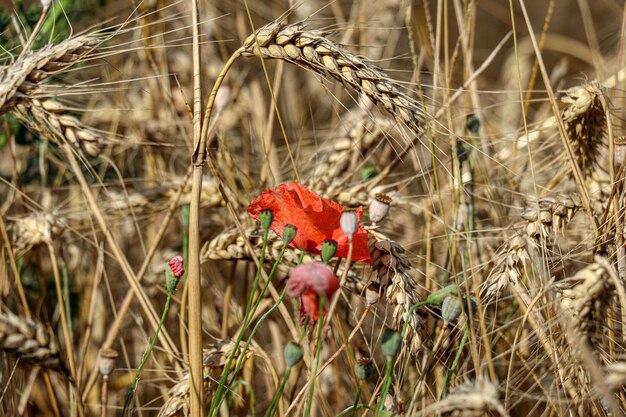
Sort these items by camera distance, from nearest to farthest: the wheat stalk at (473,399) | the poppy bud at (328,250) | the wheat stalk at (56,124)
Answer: the wheat stalk at (473,399)
the poppy bud at (328,250)
the wheat stalk at (56,124)

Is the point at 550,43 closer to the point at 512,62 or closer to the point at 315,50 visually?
the point at 512,62

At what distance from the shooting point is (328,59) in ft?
3.14

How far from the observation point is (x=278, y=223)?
1023 millimetres

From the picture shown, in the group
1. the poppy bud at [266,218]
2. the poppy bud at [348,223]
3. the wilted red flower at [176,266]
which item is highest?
the poppy bud at [348,223]

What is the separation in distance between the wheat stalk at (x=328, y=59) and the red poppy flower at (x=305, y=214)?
0.14 m

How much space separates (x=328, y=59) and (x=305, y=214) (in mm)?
200

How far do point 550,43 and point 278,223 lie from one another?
8.05 ft

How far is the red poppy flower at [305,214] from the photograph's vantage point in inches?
38.4

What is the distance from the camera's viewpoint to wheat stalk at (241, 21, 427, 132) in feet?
3.16

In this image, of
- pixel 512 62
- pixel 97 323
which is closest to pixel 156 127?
pixel 97 323

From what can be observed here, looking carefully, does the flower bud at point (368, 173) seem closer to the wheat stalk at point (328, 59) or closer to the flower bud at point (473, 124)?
the flower bud at point (473, 124)

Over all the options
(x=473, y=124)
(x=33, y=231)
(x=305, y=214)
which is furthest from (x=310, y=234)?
(x=33, y=231)

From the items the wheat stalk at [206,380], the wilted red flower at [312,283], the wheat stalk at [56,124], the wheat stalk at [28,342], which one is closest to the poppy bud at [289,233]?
the wilted red flower at [312,283]

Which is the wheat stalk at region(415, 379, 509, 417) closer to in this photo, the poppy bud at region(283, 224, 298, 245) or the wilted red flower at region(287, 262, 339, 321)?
the wilted red flower at region(287, 262, 339, 321)
